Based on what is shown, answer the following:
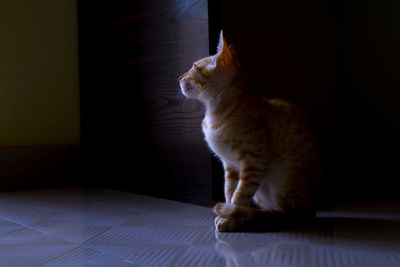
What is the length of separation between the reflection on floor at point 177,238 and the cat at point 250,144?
0.28 feet

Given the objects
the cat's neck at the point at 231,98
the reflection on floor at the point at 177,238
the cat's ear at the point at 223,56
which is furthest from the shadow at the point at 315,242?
the cat's ear at the point at 223,56

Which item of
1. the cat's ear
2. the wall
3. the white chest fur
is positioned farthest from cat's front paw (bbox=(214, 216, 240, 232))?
the wall

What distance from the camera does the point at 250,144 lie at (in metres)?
1.28

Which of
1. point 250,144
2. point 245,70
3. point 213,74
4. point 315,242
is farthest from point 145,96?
point 315,242

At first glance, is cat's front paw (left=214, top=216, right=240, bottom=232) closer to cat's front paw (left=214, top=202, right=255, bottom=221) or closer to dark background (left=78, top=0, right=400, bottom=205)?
cat's front paw (left=214, top=202, right=255, bottom=221)

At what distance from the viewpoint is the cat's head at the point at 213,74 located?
1.31 metres

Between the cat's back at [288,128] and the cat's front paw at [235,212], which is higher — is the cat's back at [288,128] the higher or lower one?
the higher one

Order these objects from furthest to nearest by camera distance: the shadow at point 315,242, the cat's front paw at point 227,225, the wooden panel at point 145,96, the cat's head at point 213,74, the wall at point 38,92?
the wall at point 38,92 < the wooden panel at point 145,96 < the cat's head at point 213,74 < the cat's front paw at point 227,225 < the shadow at point 315,242

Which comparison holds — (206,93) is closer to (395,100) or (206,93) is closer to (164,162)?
(164,162)

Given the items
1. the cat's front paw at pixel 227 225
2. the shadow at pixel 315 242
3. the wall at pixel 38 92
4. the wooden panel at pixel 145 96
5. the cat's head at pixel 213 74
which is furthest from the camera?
the wall at pixel 38 92

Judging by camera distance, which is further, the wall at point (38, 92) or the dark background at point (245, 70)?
the wall at point (38, 92)

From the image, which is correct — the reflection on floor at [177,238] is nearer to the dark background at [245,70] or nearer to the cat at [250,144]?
the cat at [250,144]

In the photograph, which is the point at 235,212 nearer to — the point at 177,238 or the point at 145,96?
the point at 177,238

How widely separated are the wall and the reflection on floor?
0.55 metres
